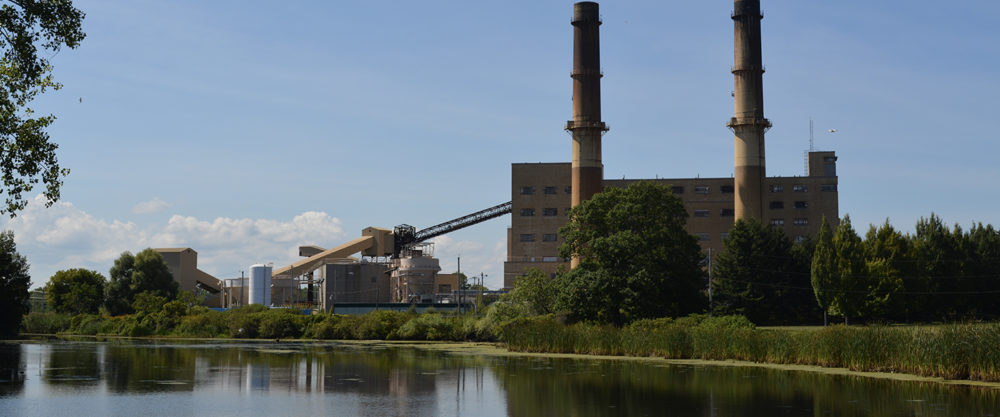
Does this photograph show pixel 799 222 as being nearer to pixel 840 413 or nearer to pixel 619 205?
pixel 619 205

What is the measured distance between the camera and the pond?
2375 centimetres

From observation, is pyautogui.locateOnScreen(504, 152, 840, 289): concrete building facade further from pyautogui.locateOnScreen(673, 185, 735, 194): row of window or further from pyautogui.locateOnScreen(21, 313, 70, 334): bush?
pyautogui.locateOnScreen(21, 313, 70, 334): bush

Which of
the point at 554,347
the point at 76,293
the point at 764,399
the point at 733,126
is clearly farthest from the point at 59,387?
the point at 76,293

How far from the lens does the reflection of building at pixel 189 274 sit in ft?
420

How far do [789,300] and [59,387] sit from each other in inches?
2393

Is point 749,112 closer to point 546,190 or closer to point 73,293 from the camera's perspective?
point 546,190

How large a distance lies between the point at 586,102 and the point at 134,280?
54.4 metres

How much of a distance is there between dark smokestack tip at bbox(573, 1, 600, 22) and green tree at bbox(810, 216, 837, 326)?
34.1 m

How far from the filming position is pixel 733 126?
94500 mm

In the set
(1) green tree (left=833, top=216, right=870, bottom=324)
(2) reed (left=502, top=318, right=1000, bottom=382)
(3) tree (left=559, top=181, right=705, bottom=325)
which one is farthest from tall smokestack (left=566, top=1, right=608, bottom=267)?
(2) reed (left=502, top=318, right=1000, bottom=382)

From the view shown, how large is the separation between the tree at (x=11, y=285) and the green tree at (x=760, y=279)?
178 feet

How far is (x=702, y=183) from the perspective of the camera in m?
113

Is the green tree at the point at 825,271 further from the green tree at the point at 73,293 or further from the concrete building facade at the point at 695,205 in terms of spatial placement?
the green tree at the point at 73,293

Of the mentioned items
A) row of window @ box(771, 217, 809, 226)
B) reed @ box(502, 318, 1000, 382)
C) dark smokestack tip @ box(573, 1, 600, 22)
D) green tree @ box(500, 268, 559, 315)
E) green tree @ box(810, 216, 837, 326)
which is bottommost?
reed @ box(502, 318, 1000, 382)
